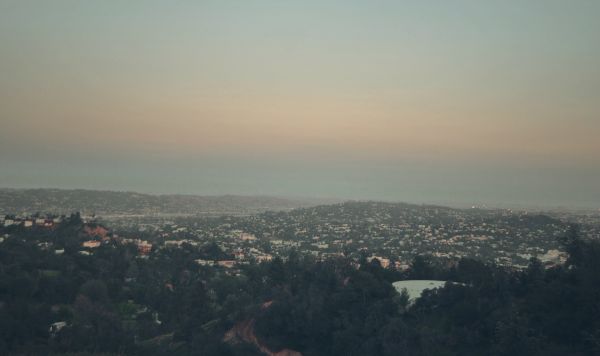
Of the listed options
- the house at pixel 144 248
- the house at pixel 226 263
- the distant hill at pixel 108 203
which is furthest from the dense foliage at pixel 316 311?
the distant hill at pixel 108 203

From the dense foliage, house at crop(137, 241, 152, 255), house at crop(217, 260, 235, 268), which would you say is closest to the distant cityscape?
house at crop(137, 241, 152, 255)

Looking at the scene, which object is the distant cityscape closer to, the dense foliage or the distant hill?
the distant hill

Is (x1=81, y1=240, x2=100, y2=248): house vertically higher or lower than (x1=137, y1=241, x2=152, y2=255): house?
higher

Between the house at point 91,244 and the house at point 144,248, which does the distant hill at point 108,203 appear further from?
the house at point 91,244

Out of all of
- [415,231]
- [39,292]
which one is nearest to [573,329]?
[39,292]

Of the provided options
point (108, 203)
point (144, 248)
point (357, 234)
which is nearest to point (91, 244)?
point (144, 248)

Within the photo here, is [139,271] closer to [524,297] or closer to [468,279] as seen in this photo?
[468,279]
